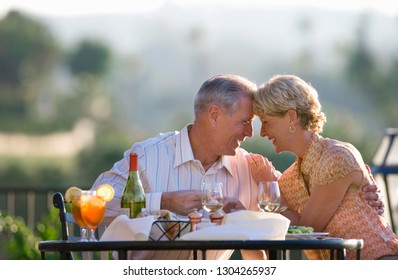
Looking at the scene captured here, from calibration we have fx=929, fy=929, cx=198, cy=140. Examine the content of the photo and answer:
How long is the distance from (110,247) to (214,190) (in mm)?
472

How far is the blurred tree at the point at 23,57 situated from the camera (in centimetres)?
2823

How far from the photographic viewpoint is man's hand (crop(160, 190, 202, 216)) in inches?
134

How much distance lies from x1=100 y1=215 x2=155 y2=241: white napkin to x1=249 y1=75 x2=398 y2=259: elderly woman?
0.77m

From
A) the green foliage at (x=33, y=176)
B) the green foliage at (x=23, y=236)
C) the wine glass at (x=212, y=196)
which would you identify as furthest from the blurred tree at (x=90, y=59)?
the wine glass at (x=212, y=196)

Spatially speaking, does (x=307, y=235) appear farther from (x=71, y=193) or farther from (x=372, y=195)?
(x=71, y=193)

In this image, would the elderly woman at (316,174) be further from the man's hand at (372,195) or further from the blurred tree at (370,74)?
the blurred tree at (370,74)

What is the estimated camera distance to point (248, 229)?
2.78 metres

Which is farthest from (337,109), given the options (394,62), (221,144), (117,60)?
(221,144)

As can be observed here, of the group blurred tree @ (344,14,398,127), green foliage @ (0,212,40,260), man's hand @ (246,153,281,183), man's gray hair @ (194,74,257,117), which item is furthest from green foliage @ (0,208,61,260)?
Result: blurred tree @ (344,14,398,127)

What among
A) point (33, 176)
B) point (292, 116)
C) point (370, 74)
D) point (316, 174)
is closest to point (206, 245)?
point (316, 174)

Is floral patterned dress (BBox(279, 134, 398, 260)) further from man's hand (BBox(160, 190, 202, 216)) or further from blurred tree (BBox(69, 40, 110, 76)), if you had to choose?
blurred tree (BBox(69, 40, 110, 76))

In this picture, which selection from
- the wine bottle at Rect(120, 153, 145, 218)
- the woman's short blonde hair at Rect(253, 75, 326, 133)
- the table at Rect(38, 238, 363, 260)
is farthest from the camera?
the woman's short blonde hair at Rect(253, 75, 326, 133)

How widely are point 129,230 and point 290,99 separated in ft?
3.12
